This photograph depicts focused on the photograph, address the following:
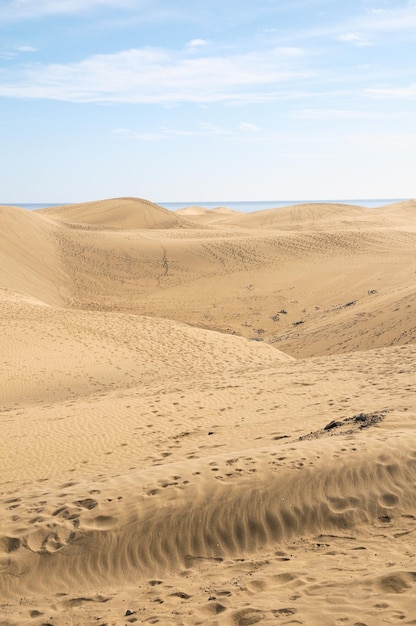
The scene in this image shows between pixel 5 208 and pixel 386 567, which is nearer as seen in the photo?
pixel 386 567

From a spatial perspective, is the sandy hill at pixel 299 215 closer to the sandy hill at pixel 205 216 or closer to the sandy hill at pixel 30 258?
the sandy hill at pixel 205 216

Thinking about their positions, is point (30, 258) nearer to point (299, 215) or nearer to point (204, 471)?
point (204, 471)

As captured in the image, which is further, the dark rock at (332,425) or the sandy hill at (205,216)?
the sandy hill at (205,216)

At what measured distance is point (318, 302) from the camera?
28906 millimetres

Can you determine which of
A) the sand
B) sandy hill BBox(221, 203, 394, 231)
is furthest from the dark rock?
sandy hill BBox(221, 203, 394, 231)

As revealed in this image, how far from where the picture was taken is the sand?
5.21 m

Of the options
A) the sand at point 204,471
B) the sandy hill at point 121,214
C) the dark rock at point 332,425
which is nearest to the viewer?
the sand at point 204,471

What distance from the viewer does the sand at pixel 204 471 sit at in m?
5.21

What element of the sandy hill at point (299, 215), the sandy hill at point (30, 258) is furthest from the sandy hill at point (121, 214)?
the sandy hill at point (30, 258)

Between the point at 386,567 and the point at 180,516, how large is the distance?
2032mm

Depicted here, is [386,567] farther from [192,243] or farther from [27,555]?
[192,243]

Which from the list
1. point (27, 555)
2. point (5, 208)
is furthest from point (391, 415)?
Result: point (5, 208)

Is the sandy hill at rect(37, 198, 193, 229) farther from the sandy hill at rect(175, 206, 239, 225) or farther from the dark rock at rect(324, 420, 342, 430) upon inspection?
the dark rock at rect(324, 420, 342, 430)

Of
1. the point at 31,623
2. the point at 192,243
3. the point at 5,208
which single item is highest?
the point at 5,208
